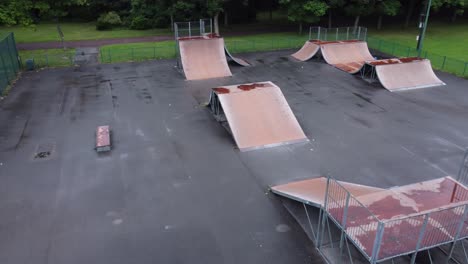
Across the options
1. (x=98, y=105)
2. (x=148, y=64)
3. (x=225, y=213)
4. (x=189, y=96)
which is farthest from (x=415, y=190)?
(x=148, y=64)

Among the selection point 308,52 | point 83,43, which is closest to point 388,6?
point 308,52

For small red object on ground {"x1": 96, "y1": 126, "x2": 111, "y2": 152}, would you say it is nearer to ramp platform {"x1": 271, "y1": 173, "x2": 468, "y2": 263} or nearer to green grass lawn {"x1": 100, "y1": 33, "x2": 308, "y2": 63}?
ramp platform {"x1": 271, "y1": 173, "x2": 468, "y2": 263}

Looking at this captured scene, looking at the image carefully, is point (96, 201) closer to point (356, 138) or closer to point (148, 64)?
point (356, 138)

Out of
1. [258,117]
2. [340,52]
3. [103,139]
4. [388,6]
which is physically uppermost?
[388,6]

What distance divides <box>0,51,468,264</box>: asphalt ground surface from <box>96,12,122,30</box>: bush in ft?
76.0

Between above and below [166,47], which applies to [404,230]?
below

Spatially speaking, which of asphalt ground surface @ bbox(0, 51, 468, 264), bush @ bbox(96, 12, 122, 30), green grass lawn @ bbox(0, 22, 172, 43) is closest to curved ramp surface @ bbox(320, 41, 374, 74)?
asphalt ground surface @ bbox(0, 51, 468, 264)

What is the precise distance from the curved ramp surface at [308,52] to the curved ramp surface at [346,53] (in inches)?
24.6

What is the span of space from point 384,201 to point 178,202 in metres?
5.65

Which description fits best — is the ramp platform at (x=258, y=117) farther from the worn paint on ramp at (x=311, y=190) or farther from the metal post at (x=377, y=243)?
the metal post at (x=377, y=243)

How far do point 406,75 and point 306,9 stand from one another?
1422cm

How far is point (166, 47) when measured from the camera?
3152 cm

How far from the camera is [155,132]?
15633mm

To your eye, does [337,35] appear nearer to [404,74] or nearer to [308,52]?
[308,52]
